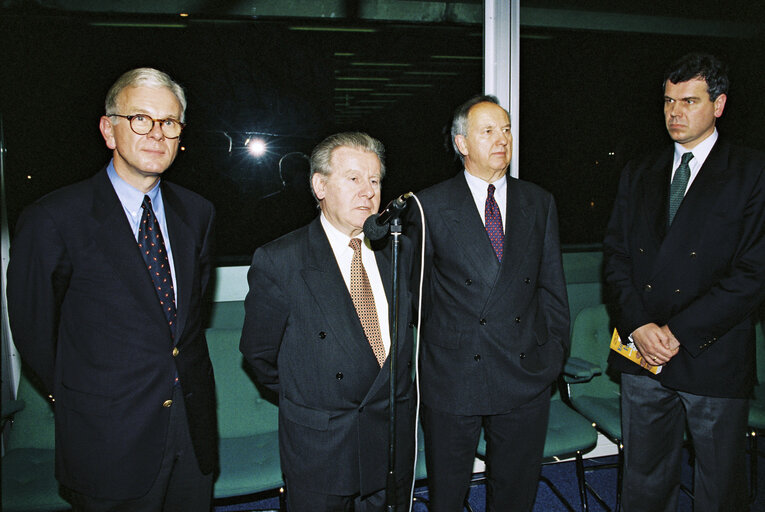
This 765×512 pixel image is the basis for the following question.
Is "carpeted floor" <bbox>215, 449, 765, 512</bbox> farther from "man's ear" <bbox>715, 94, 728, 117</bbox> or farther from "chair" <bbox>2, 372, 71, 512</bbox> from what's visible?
"man's ear" <bbox>715, 94, 728, 117</bbox>

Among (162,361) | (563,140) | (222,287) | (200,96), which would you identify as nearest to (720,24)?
(563,140)

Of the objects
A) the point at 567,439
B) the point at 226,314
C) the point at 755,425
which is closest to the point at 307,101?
the point at 226,314

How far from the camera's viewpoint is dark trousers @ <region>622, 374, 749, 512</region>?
2.23 metres

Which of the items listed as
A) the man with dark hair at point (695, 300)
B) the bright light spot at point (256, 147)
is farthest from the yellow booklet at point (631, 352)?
the bright light spot at point (256, 147)

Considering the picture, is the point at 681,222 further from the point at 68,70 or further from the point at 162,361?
the point at 68,70

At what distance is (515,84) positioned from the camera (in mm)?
3516

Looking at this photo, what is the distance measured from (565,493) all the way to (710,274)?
5.88 ft

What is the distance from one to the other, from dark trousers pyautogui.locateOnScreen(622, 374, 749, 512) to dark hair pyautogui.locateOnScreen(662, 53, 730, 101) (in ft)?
4.41

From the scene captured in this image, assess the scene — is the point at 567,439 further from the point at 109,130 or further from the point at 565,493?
Result: the point at 109,130

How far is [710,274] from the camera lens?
2.22 m

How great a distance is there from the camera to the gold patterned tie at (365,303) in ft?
6.17

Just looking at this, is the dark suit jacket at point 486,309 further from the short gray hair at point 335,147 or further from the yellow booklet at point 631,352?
the short gray hair at point 335,147

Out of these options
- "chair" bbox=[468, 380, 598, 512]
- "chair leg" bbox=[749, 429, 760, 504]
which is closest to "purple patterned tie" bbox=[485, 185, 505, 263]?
"chair" bbox=[468, 380, 598, 512]

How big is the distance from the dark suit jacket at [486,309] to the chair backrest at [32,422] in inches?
81.0
